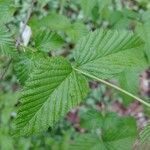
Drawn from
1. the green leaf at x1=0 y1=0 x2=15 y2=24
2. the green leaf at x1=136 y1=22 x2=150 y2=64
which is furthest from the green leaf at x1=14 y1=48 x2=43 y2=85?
the green leaf at x1=136 y1=22 x2=150 y2=64

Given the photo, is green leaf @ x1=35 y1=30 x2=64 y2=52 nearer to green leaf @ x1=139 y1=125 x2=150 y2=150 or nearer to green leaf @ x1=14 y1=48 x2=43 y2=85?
green leaf @ x1=14 y1=48 x2=43 y2=85

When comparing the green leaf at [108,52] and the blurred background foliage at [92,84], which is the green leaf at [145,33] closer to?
the blurred background foliage at [92,84]

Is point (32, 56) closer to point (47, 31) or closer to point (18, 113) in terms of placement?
point (47, 31)

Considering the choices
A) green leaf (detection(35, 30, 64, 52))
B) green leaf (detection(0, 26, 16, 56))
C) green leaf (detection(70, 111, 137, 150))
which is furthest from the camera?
green leaf (detection(70, 111, 137, 150))

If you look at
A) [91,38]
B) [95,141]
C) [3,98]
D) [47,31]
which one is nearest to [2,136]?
[3,98]

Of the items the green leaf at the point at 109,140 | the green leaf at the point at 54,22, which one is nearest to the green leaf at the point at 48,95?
the green leaf at the point at 109,140

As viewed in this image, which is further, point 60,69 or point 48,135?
point 48,135

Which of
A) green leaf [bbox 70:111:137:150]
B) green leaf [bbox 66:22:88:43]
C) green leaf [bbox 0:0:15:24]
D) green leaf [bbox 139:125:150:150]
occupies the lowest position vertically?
green leaf [bbox 70:111:137:150]

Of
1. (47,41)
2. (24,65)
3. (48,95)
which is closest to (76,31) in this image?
(47,41)
